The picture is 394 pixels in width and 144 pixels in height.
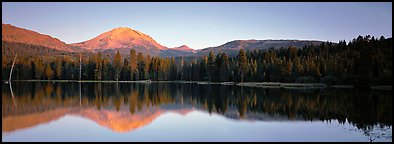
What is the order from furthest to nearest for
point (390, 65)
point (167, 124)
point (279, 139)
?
point (390, 65) < point (167, 124) < point (279, 139)

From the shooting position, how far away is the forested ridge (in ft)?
260

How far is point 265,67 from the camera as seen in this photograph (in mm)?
103000

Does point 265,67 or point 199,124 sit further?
point 265,67

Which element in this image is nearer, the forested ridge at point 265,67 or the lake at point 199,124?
the lake at point 199,124

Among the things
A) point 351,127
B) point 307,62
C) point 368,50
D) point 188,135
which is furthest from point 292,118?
point 307,62

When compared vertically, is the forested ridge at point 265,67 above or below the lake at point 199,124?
above

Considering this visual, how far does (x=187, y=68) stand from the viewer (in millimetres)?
143500

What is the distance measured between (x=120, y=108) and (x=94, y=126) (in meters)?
11.9

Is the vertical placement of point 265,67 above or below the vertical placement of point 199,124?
above

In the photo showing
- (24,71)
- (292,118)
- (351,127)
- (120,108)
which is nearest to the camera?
(351,127)

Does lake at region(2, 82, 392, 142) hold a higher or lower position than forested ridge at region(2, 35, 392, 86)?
lower

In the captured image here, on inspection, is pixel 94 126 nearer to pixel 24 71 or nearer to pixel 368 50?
pixel 368 50

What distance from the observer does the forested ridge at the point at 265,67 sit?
7912cm

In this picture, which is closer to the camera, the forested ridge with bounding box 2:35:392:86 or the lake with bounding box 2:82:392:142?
the lake with bounding box 2:82:392:142
